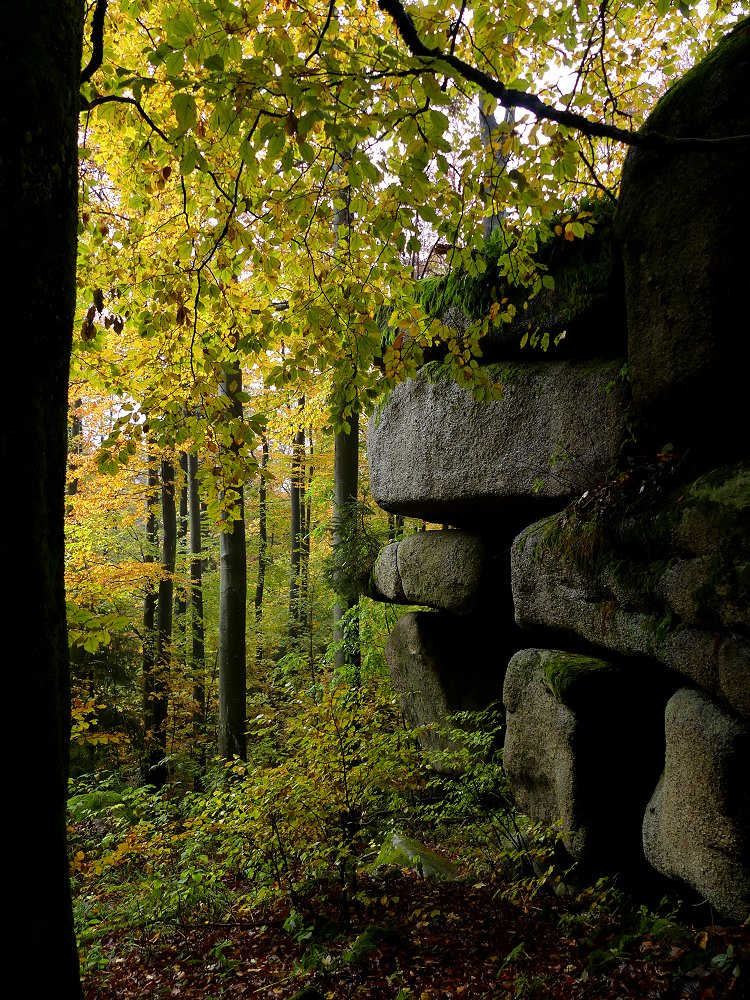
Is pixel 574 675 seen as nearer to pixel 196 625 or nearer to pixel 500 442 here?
pixel 500 442

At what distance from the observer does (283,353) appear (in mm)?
5387

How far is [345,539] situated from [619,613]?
17.6 ft

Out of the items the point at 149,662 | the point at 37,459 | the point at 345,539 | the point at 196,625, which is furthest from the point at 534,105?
the point at 196,625

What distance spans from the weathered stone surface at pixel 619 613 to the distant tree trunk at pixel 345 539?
4161 mm

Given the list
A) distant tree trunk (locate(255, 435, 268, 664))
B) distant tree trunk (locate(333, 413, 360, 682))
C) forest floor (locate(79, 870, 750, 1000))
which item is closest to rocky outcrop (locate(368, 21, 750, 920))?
forest floor (locate(79, 870, 750, 1000))

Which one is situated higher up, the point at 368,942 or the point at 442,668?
the point at 442,668

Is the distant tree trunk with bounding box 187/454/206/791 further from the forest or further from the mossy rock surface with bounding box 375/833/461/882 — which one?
the mossy rock surface with bounding box 375/833/461/882

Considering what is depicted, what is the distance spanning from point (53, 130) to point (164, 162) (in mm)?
2598

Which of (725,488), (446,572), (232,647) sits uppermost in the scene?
(725,488)

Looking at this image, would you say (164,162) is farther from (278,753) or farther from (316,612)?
(316,612)

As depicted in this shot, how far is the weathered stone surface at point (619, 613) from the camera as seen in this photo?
377 centimetres

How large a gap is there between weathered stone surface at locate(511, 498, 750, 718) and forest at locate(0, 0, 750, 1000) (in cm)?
139

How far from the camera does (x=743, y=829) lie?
3.65m

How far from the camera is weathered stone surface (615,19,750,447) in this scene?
3904 mm
